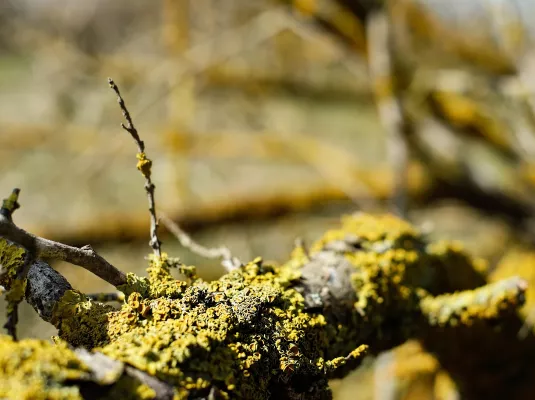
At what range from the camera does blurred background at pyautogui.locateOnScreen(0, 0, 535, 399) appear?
2061 mm

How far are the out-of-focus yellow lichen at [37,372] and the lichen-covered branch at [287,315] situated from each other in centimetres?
1

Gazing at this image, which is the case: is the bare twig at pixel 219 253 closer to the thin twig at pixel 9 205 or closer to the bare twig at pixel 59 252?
the bare twig at pixel 59 252

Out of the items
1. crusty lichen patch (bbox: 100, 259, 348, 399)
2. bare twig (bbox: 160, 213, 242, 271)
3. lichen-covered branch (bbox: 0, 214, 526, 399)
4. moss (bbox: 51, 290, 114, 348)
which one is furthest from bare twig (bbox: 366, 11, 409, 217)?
moss (bbox: 51, 290, 114, 348)

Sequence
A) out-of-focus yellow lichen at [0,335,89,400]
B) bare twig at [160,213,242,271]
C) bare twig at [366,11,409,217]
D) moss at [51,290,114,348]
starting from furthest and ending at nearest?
bare twig at [366,11,409,217]
bare twig at [160,213,242,271]
moss at [51,290,114,348]
out-of-focus yellow lichen at [0,335,89,400]

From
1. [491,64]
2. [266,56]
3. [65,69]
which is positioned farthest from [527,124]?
[266,56]

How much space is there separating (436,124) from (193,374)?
2072mm

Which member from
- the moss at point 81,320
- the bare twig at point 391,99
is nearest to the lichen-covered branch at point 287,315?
the moss at point 81,320

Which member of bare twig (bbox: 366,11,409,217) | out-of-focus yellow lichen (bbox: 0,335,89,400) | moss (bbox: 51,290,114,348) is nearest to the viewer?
out-of-focus yellow lichen (bbox: 0,335,89,400)

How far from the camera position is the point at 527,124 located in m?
2.01

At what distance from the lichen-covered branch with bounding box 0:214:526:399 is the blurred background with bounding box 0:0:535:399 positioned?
126 millimetres

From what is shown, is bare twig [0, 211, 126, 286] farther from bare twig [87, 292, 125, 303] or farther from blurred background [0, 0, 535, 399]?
blurred background [0, 0, 535, 399]

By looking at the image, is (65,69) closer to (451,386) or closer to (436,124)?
(436,124)

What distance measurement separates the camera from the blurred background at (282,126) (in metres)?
2.06

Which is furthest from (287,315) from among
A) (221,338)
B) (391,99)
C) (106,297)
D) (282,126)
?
(282,126)
